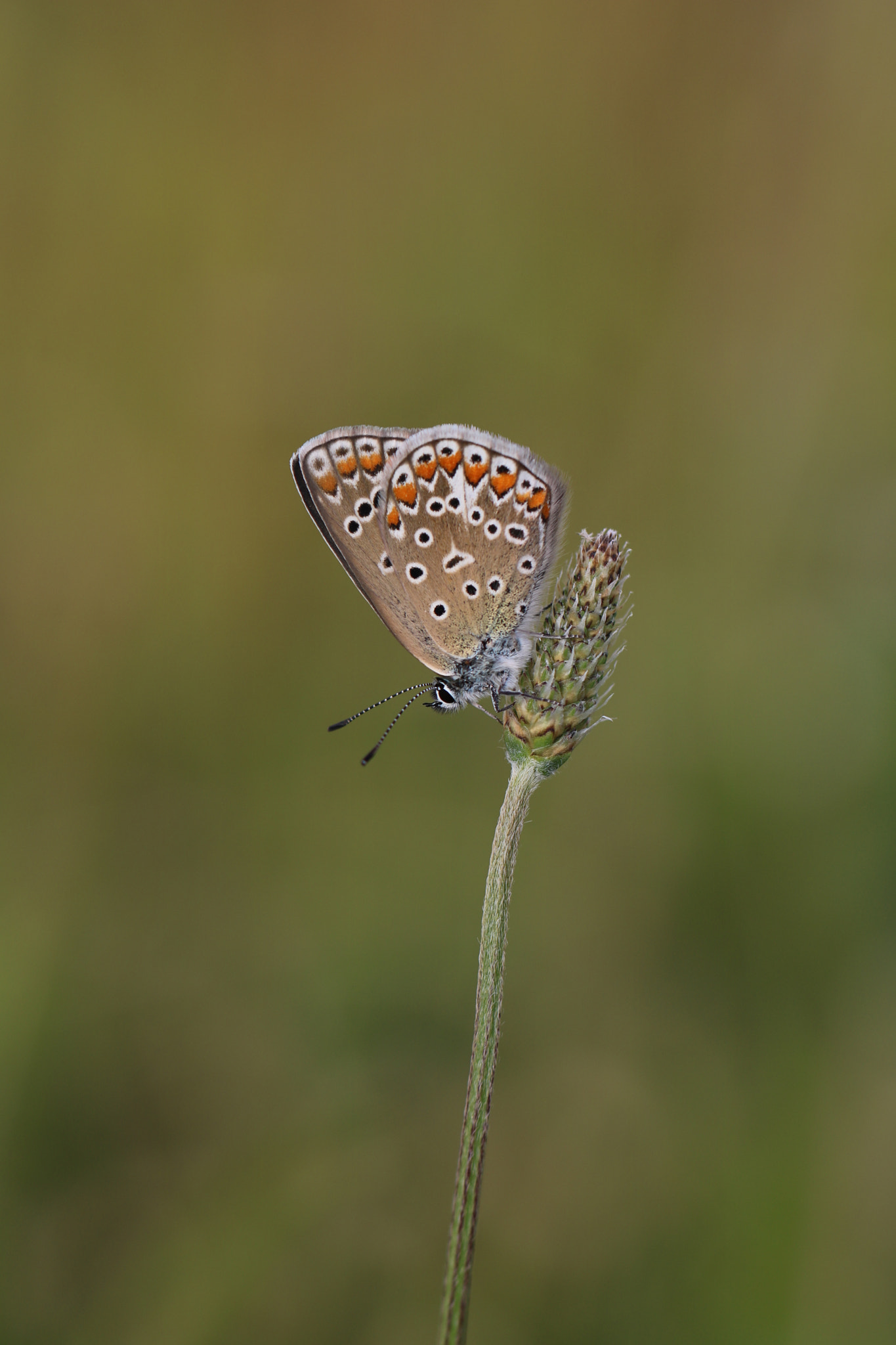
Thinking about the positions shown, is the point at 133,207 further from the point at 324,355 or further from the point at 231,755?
the point at 231,755

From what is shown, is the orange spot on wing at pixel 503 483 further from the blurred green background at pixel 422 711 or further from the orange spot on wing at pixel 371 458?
the blurred green background at pixel 422 711

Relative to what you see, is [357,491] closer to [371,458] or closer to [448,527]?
[371,458]

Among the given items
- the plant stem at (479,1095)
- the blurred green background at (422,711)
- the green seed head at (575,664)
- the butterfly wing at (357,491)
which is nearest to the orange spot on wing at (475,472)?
the butterfly wing at (357,491)

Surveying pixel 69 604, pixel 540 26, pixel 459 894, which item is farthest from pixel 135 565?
pixel 540 26

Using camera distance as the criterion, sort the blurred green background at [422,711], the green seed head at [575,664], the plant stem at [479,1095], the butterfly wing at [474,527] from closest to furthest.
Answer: the plant stem at [479,1095]
the green seed head at [575,664]
the butterfly wing at [474,527]
the blurred green background at [422,711]

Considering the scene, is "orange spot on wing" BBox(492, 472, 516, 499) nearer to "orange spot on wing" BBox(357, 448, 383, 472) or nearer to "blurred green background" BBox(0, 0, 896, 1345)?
"orange spot on wing" BBox(357, 448, 383, 472)

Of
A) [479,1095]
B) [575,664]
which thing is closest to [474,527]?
[575,664]

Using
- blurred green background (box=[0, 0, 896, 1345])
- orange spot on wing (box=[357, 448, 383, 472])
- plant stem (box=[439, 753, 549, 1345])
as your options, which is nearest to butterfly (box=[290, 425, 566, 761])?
orange spot on wing (box=[357, 448, 383, 472])
